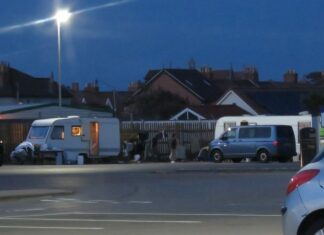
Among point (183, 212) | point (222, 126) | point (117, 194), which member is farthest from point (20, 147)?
point (183, 212)

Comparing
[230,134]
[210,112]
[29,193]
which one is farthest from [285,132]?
[210,112]

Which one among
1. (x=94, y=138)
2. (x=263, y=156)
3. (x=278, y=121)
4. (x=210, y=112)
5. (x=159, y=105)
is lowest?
(x=263, y=156)

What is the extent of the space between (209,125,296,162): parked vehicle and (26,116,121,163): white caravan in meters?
6.96

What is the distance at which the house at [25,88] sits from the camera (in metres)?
94.3

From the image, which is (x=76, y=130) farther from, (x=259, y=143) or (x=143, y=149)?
(x=259, y=143)

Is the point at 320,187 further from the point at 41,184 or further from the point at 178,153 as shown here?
the point at 178,153

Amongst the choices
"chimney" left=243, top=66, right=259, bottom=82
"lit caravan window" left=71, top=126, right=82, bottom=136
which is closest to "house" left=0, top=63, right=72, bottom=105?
"chimney" left=243, top=66, right=259, bottom=82

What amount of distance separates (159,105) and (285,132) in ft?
146

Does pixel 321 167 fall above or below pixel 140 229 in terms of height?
above

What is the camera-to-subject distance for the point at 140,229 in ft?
53.2

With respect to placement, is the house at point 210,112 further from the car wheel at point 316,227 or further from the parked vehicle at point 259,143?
the car wheel at point 316,227

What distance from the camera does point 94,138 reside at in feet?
165

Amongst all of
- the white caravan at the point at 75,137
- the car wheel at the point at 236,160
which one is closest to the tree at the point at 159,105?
the white caravan at the point at 75,137

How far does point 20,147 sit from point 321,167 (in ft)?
130
